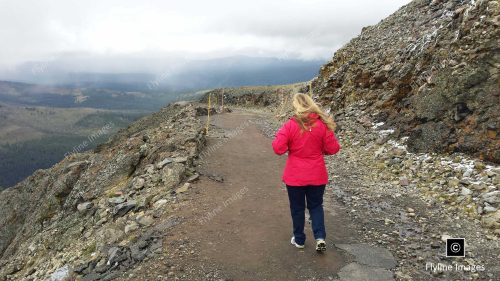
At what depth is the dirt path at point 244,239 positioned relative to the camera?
7.80m

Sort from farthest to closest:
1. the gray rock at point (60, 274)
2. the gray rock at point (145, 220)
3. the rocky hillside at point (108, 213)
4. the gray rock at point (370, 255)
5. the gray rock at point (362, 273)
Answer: the gray rock at point (145, 220) → the gray rock at point (60, 274) → the rocky hillside at point (108, 213) → the gray rock at point (370, 255) → the gray rock at point (362, 273)

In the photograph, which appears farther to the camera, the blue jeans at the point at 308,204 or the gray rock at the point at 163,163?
the gray rock at the point at 163,163

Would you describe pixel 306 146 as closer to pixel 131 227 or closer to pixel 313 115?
pixel 313 115

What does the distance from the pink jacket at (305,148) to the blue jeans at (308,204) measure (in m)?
0.20

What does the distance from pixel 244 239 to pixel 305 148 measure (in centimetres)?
302

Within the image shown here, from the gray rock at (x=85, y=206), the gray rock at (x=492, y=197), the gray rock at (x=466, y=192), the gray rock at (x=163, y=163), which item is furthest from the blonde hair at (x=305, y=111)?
the gray rock at (x=85, y=206)

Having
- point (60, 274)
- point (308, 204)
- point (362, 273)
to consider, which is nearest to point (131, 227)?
point (60, 274)

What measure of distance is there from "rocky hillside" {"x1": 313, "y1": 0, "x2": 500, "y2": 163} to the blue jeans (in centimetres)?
711

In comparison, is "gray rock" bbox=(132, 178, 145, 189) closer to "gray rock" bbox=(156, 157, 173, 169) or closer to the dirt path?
"gray rock" bbox=(156, 157, 173, 169)

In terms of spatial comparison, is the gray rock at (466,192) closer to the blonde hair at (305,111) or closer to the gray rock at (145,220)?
the blonde hair at (305,111)

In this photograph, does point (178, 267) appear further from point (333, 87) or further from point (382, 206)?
point (333, 87)

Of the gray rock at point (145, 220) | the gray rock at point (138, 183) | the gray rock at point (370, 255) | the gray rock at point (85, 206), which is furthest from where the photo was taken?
the gray rock at point (85, 206)

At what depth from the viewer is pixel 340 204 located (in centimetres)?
1191

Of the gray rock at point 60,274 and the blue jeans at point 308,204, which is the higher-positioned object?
the blue jeans at point 308,204
